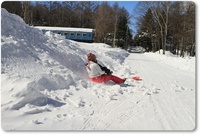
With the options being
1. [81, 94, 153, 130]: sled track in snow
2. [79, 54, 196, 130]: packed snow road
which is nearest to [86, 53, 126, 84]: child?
[79, 54, 196, 130]: packed snow road

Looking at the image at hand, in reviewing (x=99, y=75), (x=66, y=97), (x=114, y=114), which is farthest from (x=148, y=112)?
(x=99, y=75)

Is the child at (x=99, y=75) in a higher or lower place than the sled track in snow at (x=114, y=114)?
higher

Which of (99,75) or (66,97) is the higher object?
(99,75)

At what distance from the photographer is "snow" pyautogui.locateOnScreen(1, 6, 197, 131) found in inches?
143

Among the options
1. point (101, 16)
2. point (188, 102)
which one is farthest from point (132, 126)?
point (101, 16)

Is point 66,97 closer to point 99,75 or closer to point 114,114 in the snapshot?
point 114,114

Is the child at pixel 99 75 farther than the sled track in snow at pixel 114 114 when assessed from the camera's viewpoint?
Yes

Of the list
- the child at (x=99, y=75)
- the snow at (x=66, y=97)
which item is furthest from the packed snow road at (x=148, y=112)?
the child at (x=99, y=75)

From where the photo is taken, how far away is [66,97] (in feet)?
15.6

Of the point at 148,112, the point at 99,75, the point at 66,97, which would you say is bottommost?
the point at 148,112

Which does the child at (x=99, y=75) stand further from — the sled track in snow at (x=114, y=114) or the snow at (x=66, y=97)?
the sled track in snow at (x=114, y=114)

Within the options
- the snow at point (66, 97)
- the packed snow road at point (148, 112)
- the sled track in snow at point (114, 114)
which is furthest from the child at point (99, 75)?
the sled track in snow at point (114, 114)

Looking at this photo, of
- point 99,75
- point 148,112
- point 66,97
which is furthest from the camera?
point 99,75

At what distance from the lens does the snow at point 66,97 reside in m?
3.63
